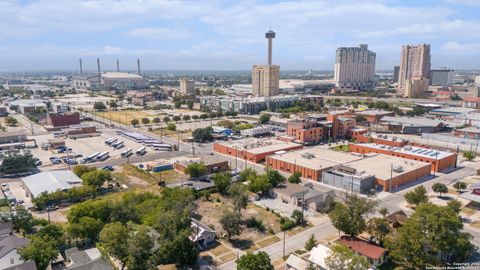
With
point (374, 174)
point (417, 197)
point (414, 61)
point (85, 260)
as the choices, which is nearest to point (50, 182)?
point (85, 260)

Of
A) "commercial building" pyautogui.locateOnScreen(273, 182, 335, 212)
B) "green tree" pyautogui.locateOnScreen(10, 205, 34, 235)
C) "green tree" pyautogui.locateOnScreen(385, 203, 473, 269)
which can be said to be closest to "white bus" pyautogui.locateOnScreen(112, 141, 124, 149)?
"green tree" pyautogui.locateOnScreen(10, 205, 34, 235)

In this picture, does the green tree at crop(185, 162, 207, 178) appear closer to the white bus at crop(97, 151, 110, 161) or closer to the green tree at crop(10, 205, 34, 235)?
the white bus at crop(97, 151, 110, 161)

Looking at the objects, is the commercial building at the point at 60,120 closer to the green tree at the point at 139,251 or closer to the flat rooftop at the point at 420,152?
the green tree at the point at 139,251

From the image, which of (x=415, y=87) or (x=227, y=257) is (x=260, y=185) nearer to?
(x=227, y=257)

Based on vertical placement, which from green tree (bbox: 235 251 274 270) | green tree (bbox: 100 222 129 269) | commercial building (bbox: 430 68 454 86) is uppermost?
commercial building (bbox: 430 68 454 86)

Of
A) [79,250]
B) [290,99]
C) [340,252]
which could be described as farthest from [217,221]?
[290,99]

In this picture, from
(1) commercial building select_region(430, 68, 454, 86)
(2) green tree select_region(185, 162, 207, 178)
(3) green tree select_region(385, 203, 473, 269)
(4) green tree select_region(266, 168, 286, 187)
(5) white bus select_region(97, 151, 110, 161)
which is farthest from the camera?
(1) commercial building select_region(430, 68, 454, 86)

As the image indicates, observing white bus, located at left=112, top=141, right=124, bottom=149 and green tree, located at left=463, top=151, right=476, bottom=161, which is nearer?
green tree, located at left=463, top=151, right=476, bottom=161

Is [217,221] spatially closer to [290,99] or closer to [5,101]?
[290,99]
